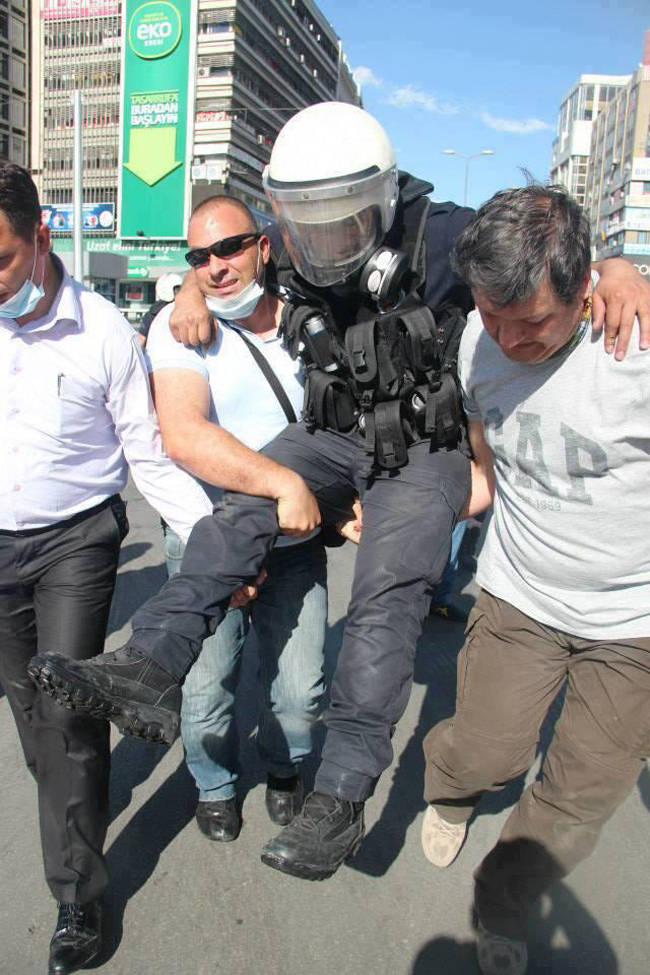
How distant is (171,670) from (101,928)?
37.1 inches

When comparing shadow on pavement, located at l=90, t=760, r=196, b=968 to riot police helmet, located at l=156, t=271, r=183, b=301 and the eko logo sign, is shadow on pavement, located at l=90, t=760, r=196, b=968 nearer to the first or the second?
riot police helmet, located at l=156, t=271, r=183, b=301

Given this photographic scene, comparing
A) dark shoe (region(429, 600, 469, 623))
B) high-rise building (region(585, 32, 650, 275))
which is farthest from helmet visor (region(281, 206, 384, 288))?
high-rise building (region(585, 32, 650, 275))

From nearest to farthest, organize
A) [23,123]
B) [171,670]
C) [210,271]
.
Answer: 1. [171,670]
2. [210,271]
3. [23,123]

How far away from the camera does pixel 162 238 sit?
2943 inches

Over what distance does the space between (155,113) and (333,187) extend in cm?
8261

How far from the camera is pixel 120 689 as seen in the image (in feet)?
6.52

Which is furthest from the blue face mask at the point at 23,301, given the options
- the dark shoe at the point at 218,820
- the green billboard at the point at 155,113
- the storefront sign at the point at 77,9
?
the storefront sign at the point at 77,9

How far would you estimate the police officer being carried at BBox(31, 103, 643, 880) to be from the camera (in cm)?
204

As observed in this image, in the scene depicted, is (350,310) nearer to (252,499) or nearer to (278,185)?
(278,185)

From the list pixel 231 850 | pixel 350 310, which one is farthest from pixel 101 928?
pixel 350 310

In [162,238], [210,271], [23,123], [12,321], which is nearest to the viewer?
[12,321]

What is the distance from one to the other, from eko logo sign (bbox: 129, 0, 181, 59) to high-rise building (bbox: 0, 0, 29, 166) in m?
A: 14.0

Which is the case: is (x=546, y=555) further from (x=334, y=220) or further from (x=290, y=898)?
(x=290, y=898)

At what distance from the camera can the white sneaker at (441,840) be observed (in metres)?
2.79
